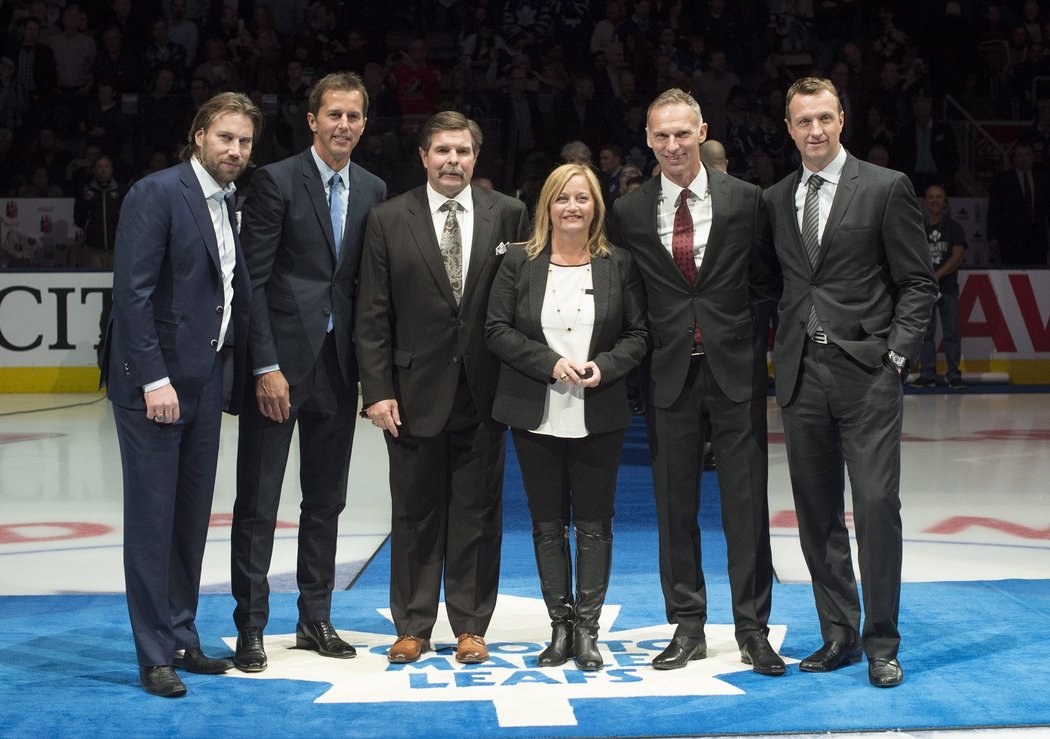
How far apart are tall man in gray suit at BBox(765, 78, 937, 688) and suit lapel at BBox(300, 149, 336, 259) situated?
1.54 m

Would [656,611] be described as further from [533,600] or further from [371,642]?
[371,642]

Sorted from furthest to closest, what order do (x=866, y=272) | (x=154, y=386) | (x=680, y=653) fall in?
(x=680, y=653) → (x=866, y=272) → (x=154, y=386)

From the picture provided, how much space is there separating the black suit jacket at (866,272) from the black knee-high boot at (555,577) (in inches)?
38.9

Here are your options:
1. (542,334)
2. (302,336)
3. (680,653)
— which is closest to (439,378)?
(542,334)

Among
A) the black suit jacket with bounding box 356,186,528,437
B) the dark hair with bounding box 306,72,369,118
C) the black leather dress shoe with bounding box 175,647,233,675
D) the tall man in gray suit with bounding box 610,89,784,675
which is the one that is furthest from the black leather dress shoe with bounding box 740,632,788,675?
the dark hair with bounding box 306,72,369,118

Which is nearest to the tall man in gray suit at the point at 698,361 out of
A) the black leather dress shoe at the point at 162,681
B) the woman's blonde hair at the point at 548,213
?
the woman's blonde hair at the point at 548,213

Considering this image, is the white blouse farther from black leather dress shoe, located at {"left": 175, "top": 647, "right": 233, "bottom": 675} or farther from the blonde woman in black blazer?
black leather dress shoe, located at {"left": 175, "top": 647, "right": 233, "bottom": 675}

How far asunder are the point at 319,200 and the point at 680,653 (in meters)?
2.00

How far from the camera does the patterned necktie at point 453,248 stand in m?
4.81

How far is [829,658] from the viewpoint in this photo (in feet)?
15.3

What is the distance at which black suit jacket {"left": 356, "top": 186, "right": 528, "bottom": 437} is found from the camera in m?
4.77

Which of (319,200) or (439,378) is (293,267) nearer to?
(319,200)

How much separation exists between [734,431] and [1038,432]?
639cm

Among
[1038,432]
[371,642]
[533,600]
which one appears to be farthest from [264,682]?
[1038,432]
